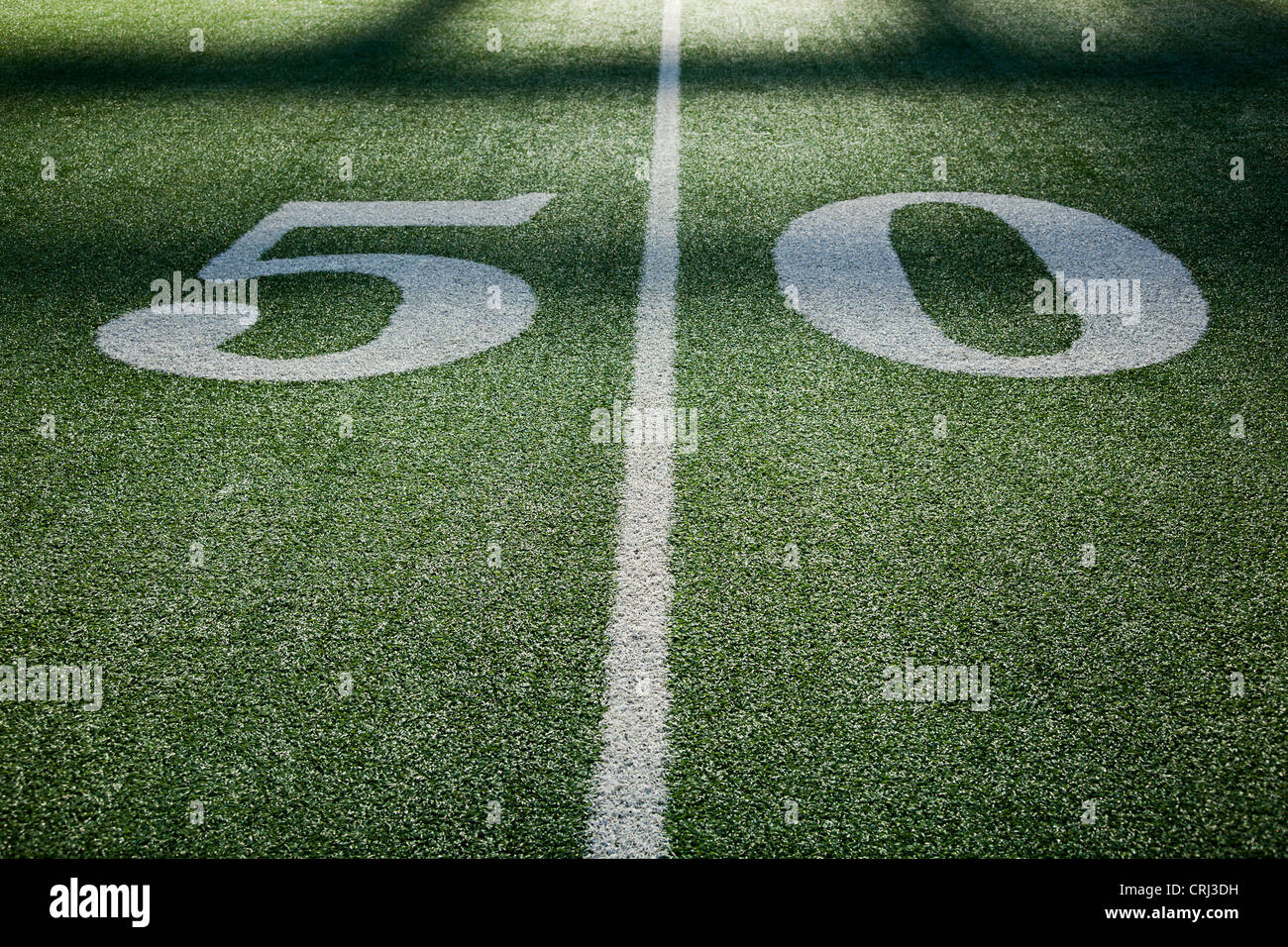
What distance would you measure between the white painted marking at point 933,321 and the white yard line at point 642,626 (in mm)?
593

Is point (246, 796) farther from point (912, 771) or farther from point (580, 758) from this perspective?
point (912, 771)

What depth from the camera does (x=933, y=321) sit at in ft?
11.9

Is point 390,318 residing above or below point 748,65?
below

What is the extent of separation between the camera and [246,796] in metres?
1.96

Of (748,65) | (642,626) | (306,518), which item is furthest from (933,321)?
(748,65)

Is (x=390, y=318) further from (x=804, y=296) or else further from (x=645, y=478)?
(x=804, y=296)

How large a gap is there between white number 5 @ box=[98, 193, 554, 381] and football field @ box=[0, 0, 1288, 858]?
0.08 ft

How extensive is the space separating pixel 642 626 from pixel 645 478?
1.97ft

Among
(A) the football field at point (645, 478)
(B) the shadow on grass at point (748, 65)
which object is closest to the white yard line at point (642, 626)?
(A) the football field at point (645, 478)

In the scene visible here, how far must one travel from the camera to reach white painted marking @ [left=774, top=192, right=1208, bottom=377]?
342 centimetres

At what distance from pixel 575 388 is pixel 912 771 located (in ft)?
5.48

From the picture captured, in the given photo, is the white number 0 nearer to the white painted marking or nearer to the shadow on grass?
the white painted marking

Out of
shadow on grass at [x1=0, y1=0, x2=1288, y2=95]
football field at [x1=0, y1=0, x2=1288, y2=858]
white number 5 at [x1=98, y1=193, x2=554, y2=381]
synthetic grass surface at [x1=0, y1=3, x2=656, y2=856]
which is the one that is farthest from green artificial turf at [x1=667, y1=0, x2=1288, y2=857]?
shadow on grass at [x1=0, y1=0, x2=1288, y2=95]
